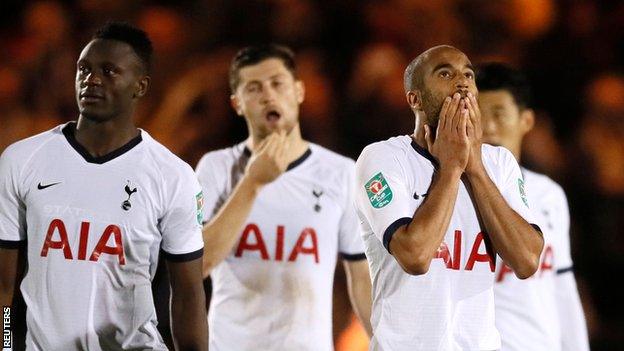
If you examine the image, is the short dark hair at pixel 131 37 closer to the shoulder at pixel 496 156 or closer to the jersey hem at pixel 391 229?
the jersey hem at pixel 391 229

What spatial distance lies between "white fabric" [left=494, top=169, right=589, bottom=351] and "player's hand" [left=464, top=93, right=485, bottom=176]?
166 cm

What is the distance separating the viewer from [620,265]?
299 inches

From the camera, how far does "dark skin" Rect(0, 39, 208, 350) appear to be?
12.2 feet

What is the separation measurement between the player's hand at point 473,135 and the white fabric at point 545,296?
5.44 ft

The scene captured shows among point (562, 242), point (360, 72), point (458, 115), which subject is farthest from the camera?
point (360, 72)

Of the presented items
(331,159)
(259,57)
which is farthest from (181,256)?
(259,57)

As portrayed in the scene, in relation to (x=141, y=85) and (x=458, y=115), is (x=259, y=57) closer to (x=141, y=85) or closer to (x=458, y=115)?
(x=141, y=85)

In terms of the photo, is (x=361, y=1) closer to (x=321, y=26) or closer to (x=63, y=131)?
(x=321, y=26)

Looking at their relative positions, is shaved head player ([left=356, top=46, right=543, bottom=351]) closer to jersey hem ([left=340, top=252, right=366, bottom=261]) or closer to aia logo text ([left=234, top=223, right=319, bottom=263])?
aia logo text ([left=234, top=223, right=319, bottom=263])

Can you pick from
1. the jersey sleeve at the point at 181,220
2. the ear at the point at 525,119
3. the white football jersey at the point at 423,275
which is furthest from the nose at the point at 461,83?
the ear at the point at 525,119

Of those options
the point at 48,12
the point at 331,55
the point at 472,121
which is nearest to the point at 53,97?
the point at 48,12

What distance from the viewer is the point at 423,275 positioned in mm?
3498

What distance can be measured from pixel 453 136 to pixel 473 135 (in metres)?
0.07

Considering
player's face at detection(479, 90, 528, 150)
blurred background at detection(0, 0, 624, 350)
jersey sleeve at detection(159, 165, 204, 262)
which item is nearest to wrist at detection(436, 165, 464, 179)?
jersey sleeve at detection(159, 165, 204, 262)
